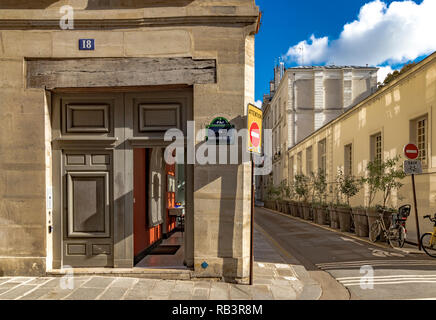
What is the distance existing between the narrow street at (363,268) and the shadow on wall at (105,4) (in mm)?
5586

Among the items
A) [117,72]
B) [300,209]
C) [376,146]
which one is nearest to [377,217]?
[376,146]

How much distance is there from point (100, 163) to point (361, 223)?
9.39m

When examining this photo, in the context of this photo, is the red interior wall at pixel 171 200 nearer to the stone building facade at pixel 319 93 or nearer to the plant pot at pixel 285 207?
the plant pot at pixel 285 207

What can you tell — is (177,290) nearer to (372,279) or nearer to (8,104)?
(372,279)

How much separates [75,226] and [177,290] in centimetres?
237

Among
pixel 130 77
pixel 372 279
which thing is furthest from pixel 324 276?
pixel 130 77

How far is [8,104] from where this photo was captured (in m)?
6.20

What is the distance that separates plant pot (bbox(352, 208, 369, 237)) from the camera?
11820 mm

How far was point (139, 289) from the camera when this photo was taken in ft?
17.6

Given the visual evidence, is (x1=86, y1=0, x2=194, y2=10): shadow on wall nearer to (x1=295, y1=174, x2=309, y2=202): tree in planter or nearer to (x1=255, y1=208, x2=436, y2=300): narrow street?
(x1=255, y1=208, x2=436, y2=300): narrow street

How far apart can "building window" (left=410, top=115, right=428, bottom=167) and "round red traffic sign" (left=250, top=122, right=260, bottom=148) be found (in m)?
8.26

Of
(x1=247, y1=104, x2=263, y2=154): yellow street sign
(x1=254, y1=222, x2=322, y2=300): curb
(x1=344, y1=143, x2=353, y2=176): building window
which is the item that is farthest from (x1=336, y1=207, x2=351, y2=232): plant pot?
(x1=247, y1=104, x2=263, y2=154): yellow street sign

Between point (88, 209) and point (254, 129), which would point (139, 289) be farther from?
point (254, 129)

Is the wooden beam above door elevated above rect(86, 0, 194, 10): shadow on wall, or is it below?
below
